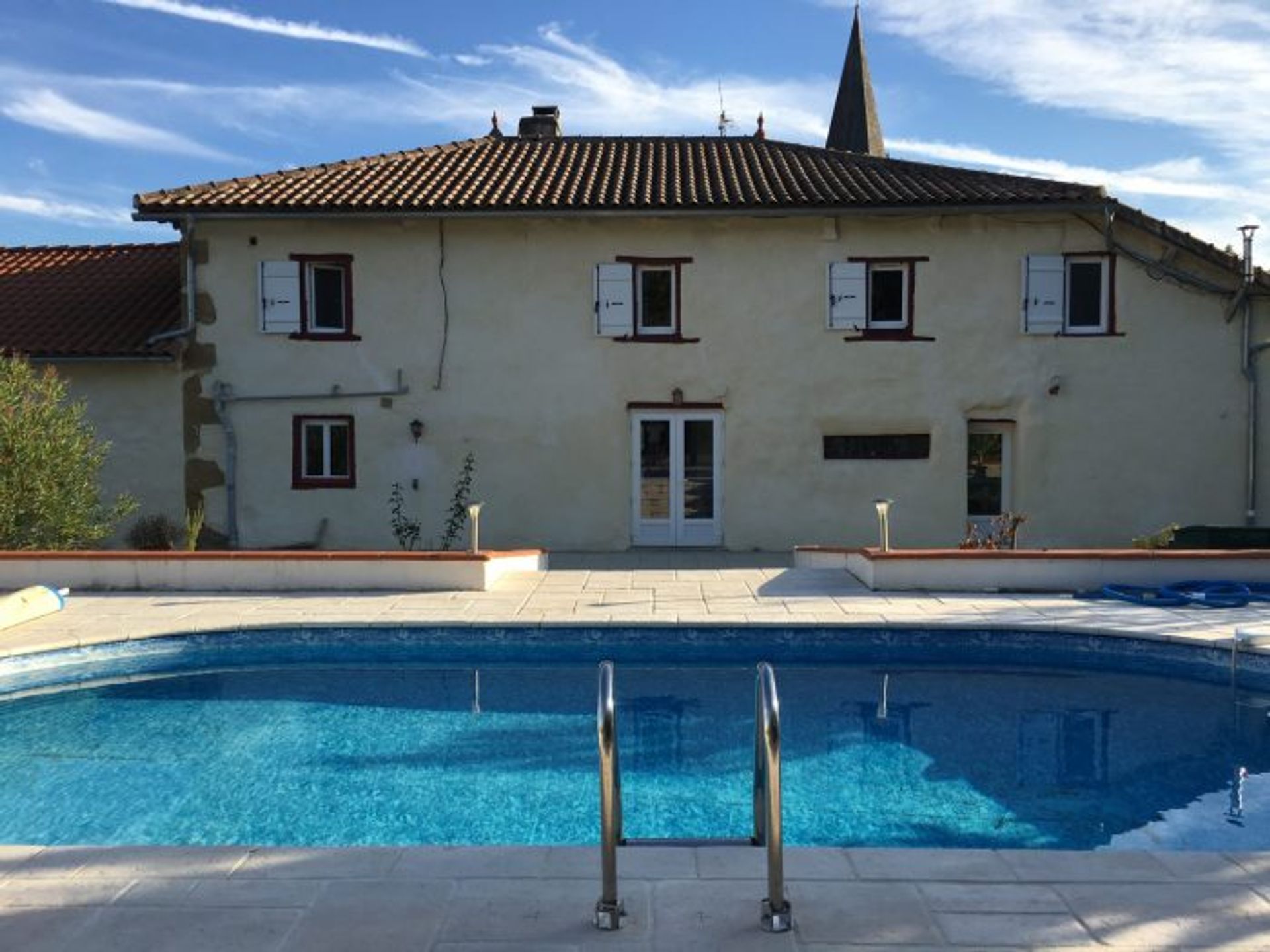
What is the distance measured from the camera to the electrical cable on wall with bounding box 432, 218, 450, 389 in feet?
52.3

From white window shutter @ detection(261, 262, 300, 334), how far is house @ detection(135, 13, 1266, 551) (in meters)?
0.05

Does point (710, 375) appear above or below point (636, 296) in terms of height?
below

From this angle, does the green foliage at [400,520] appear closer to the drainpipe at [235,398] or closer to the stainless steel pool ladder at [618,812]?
the drainpipe at [235,398]

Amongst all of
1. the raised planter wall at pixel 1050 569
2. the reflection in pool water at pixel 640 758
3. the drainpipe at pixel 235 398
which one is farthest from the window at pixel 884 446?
the reflection in pool water at pixel 640 758

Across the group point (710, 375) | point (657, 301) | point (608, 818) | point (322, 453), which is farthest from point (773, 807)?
point (322, 453)

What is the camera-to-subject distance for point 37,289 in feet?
58.9

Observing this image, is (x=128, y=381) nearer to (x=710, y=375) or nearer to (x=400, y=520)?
(x=400, y=520)

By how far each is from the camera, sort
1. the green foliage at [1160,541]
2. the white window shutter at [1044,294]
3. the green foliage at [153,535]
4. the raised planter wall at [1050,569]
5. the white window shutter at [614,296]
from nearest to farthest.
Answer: the raised planter wall at [1050,569]
the green foliage at [1160,541]
the green foliage at [153,535]
the white window shutter at [1044,294]
the white window shutter at [614,296]

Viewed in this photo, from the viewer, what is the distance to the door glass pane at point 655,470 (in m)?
16.1

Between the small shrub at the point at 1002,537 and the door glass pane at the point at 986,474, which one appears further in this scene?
the door glass pane at the point at 986,474

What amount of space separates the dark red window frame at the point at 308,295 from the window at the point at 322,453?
1.27 m

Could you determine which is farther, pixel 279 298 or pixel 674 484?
pixel 674 484

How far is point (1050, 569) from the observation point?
10.9 meters

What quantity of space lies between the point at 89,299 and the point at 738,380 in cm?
1124
